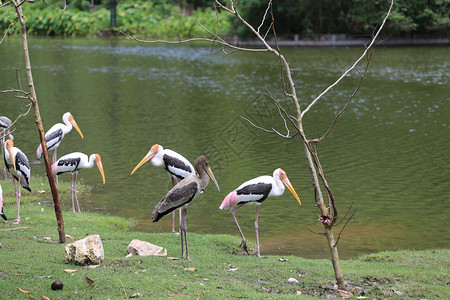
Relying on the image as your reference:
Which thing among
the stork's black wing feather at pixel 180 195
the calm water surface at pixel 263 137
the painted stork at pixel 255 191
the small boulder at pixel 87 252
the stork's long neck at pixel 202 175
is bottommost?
the calm water surface at pixel 263 137

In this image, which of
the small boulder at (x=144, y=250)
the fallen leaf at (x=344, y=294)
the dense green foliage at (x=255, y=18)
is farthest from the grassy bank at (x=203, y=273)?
the dense green foliage at (x=255, y=18)

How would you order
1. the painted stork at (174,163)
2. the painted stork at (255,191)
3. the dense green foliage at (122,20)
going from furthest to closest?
the dense green foliage at (122,20) < the painted stork at (174,163) < the painted stork at (255,191)

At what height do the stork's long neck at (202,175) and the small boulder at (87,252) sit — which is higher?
the stork's long neck at (202,175)

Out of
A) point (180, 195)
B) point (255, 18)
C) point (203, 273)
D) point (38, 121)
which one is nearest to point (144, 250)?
Answer: point (180, 195)

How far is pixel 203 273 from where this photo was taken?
7.03 metres

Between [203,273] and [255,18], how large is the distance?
1822 inches

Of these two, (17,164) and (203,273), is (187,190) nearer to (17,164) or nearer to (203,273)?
(203,273)

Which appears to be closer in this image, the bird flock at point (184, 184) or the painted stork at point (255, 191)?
the bird flock at point (184, 184)

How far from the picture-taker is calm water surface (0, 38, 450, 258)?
11.1m

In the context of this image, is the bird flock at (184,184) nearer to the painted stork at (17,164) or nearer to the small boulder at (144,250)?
the painted stork at (17,164)

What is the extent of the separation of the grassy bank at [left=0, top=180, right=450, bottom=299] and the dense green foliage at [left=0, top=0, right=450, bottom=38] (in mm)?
33335

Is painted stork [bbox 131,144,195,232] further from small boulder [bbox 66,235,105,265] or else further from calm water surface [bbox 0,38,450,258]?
small boulder [bbox 66,235,105,265]

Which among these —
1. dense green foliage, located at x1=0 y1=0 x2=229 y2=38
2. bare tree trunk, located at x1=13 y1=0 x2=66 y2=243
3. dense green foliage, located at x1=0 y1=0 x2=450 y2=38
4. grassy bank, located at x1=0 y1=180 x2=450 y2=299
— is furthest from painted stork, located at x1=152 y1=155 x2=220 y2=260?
dense green foliage, located at x1=0 y1=0 x2=229 y2=38

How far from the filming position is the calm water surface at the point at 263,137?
1110 centimetres
